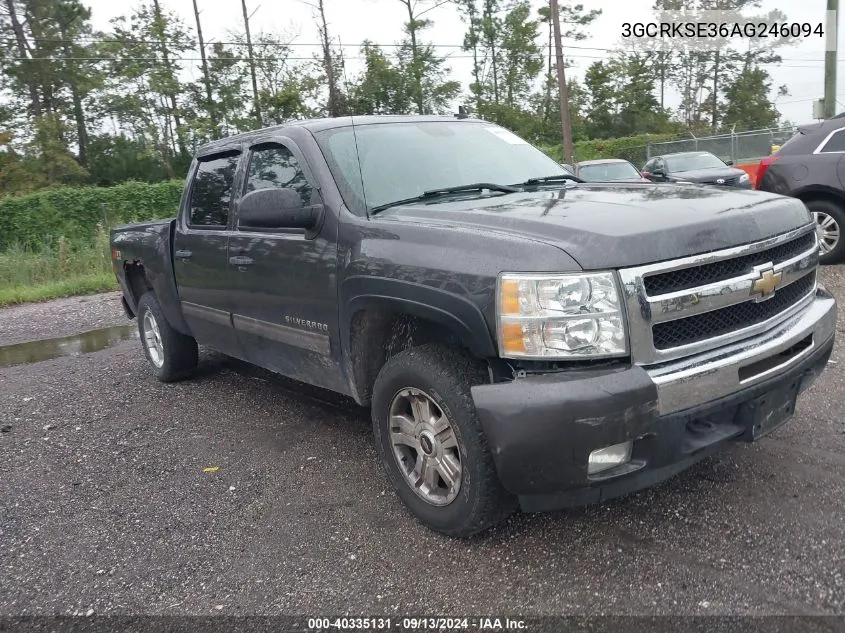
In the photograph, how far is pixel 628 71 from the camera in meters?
49.5

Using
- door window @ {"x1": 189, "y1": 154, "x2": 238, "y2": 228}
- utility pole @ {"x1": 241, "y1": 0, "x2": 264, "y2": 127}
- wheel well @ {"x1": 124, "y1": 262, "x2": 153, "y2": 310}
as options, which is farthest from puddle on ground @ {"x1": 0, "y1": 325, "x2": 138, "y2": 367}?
utility pole @ {"x1": 241, "y1": 0, "x2": 264, "y2": 127}

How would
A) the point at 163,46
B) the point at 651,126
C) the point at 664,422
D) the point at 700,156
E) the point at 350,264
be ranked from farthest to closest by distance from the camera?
the point at 651,126 < the point at 163,46 < the point at 700,156 < the point at 350,264 < the point at 664,422

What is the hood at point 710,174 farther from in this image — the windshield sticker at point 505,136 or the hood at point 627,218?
the hood at point 627,218

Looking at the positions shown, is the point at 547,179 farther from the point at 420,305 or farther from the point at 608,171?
the point at 608,171

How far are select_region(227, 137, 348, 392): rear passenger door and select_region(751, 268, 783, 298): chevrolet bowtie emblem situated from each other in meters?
1.85

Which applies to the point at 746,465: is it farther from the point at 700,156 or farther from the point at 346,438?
the point at 700,156

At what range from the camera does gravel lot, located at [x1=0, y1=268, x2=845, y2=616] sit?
2627 mm

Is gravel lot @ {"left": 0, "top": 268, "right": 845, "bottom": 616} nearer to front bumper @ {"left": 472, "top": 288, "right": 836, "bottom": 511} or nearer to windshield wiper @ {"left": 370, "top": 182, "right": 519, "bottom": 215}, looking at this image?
front bumper @ {"left": 472, "top": 288, "right": 836, "bottom": 511}

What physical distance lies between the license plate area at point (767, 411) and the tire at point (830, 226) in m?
5.93

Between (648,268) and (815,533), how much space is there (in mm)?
1355

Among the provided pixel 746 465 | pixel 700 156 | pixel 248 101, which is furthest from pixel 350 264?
pixel 248 101

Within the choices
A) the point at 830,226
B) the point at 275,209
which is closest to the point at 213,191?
the point at 275,209

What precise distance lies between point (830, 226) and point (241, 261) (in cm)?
696

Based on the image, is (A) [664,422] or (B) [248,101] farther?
(B) [248,101]
